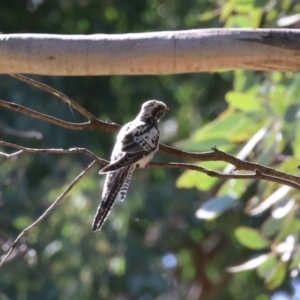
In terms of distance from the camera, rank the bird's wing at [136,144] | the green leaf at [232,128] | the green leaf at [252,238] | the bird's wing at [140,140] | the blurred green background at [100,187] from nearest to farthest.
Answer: the bird's wing at [136,144], the bird's wing at [140,140], the green leaf at [232,128], the green leaf at [252,238], the blurred green background at [100,187]

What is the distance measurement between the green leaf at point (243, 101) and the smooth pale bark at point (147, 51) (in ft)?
7.61

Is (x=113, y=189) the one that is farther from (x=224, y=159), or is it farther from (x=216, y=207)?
(x=216, y=207)

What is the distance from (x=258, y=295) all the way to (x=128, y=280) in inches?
119

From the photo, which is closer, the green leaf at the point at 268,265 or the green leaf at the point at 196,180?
the green leaf at the point at 196,180

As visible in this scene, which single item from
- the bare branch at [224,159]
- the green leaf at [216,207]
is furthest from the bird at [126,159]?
the green leaf at [216,207]

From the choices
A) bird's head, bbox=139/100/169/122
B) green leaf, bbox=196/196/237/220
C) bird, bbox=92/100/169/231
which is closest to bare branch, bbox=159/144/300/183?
bird, bbox=92/100/169/231

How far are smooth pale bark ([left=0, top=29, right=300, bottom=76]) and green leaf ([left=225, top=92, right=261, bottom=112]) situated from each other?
232cm

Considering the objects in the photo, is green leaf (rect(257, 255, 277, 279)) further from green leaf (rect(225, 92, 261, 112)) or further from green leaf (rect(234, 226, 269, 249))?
green leaf (rect(225, 92, 261, 112))

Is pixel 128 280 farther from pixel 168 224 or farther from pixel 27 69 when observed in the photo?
pixel 27 69

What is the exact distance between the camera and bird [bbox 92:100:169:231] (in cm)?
379

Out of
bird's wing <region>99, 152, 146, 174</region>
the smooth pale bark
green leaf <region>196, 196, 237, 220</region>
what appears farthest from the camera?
green leaf <region>196, 196, 237, 220</region>

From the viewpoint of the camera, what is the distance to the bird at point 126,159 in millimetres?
3785

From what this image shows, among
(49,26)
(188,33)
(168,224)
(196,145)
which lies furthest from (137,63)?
(168,224)

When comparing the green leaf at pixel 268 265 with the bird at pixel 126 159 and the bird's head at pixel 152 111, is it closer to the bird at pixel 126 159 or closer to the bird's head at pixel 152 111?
the bird's head at pixel 152 111
